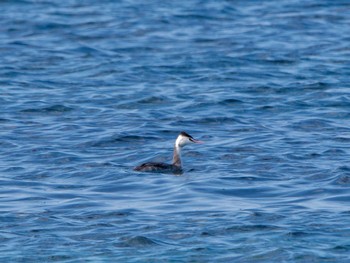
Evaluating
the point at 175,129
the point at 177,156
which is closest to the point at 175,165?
the point at 177,156

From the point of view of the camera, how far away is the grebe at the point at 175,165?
18438mm

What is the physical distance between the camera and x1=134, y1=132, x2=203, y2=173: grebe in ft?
60.5

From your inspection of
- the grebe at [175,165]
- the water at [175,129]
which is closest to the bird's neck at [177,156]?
the grebe at [175,165]

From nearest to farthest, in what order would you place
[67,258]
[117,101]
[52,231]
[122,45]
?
[67,258] < [52,231] < [117,101] < [122,45]

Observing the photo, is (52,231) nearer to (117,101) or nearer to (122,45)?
(117,101)

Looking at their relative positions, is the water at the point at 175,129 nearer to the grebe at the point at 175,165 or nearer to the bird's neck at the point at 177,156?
the grebe at the point at 175,165

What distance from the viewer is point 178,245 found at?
13.9m

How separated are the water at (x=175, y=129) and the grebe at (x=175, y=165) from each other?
19cm

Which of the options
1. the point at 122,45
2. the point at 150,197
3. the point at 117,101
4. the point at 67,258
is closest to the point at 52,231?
the point at 67,258

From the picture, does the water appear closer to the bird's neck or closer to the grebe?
the grebe

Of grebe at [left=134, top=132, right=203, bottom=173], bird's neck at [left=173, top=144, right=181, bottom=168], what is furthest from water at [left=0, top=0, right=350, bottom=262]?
bird's neck at [left=173, top=144, right=181, bottom=168]

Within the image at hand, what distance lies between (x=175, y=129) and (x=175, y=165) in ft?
10.9

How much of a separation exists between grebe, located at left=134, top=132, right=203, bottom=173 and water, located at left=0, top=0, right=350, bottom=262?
19 cm

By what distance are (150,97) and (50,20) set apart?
33.3 ft
